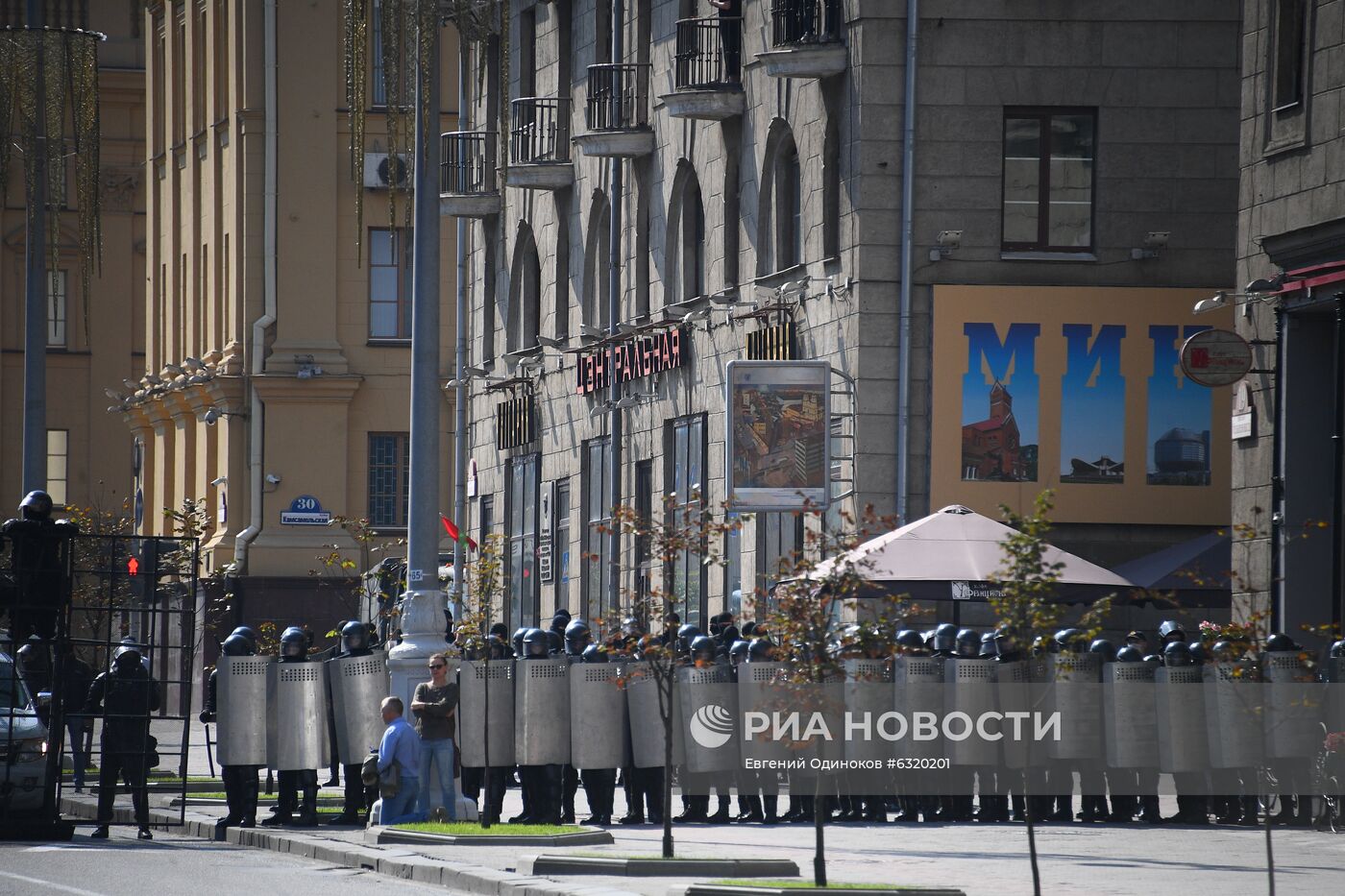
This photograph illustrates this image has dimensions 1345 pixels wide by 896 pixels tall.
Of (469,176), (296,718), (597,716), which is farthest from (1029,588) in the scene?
(469,176)

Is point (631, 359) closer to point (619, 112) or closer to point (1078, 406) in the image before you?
point (619, 112)

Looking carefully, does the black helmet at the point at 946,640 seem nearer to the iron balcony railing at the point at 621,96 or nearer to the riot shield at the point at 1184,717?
the riot shield at the point at 1184,717

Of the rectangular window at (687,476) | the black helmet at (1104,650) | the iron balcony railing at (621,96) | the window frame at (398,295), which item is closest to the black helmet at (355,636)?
the black helmet at (1104,650)

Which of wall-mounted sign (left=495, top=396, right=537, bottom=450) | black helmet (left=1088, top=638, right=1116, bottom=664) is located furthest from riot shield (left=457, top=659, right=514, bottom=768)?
wall-mounted sign (left=495, top=396, right=537, bottom=450)

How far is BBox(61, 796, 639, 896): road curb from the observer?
17.8 meters

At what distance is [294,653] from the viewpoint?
25.1 m

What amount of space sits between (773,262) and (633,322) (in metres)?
5.57

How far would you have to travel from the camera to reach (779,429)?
33.2 m

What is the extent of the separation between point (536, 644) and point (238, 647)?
3.00 m

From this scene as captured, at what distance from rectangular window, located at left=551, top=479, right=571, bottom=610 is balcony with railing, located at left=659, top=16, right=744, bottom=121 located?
371 inches

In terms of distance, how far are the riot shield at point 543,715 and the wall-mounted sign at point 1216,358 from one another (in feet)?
22.6

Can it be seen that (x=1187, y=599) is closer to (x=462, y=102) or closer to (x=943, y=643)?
(x=943, y=643)

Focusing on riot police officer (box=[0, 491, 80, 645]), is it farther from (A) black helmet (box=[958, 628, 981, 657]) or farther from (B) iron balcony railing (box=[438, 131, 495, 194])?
(B) iron balcony railing (box=[438, 131, 495, 194])

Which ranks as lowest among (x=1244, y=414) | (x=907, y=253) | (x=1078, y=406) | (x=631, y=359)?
(x=1244, y=414)
